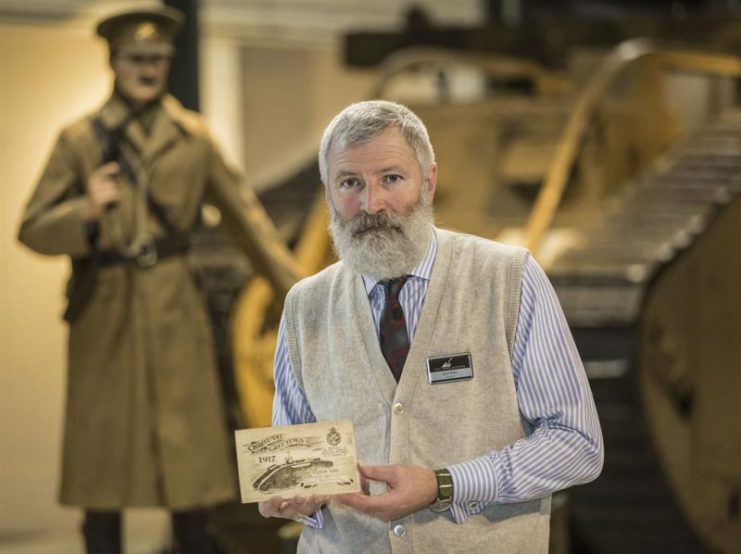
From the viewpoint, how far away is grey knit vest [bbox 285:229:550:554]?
2449 mm

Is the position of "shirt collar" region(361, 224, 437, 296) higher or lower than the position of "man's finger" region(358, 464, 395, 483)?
higher

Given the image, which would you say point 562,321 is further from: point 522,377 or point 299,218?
point 299,218

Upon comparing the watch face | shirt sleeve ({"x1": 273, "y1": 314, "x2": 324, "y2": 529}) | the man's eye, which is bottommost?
the watch face

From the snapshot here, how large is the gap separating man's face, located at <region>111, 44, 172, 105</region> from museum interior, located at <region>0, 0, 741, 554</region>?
71 centimetres

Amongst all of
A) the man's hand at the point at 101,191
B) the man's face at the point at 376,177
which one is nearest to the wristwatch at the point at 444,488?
the man's face at the point at 376,177

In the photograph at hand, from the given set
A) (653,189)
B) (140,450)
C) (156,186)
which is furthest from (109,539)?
(653,189)

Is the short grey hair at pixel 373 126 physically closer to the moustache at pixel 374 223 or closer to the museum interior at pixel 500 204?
the moustache at pixel 374 223

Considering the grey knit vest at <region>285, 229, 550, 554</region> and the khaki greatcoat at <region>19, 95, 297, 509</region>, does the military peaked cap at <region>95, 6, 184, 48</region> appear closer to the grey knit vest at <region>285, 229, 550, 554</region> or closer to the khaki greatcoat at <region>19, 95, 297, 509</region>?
the khaki greatcoat at <region>19, 95, 297, 509</region>

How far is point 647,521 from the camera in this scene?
18.3ft

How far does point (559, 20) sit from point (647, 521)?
5.33 metres

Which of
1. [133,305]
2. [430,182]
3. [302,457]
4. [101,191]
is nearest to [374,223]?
[430,182]

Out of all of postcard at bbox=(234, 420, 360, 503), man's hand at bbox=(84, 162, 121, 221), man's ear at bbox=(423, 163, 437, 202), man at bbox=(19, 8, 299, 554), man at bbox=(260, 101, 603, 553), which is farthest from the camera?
man at bbox=(19, 8, 299, 554)

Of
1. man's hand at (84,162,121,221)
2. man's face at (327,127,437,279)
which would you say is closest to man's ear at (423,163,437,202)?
man's face at (327,127,437,279)

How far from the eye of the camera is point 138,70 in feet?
15.5
